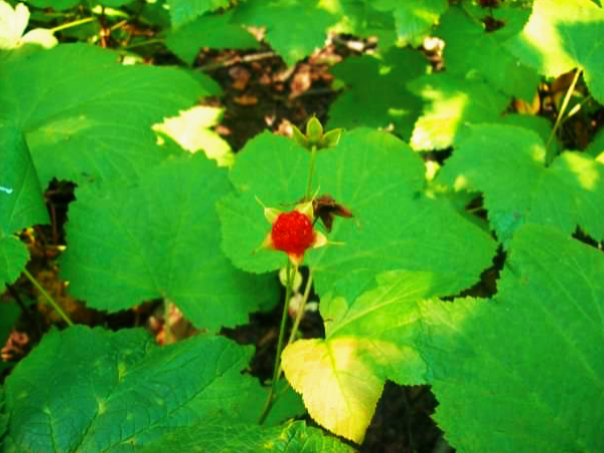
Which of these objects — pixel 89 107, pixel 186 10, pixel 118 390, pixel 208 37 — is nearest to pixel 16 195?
pixel 89 107

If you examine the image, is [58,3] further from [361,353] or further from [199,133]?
[361,353]

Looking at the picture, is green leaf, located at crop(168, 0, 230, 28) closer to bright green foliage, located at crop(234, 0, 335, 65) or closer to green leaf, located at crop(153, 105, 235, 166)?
bright green foliage, located at crop(234, 0, 335, 65)

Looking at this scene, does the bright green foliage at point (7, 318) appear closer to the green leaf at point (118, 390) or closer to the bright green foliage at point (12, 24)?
the green leaf at point (118, 390)

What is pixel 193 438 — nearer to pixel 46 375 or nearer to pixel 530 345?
pixel 46 375

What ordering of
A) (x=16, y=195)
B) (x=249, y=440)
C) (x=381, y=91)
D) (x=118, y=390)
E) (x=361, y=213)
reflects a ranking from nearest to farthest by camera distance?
(x=249, y=440) < (x=118, y=390) < (x=16, y=195) < (x=361, y=213) < (x=381, y=91)

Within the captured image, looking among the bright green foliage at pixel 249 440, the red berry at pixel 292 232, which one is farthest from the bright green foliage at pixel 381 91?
the bright green foliage at pixel 249 440

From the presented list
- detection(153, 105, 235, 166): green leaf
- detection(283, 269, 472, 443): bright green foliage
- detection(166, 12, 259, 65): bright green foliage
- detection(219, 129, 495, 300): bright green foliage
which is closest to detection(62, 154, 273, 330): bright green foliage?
detection(219, 129, 495, 300): bright green foliage
